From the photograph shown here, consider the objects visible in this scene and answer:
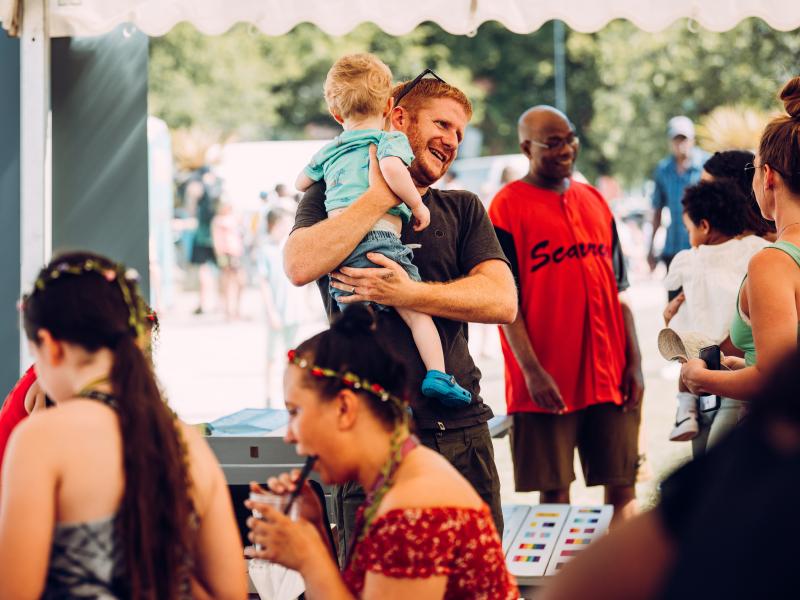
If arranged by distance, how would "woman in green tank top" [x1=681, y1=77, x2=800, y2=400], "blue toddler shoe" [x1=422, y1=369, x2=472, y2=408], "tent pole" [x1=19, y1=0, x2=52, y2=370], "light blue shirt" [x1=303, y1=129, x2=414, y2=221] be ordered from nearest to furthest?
"woman in green tank top" [x1=681, y1=77, x2=800, y2=400] → "blue toddler shoe" [x1=422, y1=369, x2=472, y2=408] → "light blue shirt" [x1=303, y1=129, x2=414, y2=221] → "tent pole" [x1=19, y1=0, x2=52, y2=370]

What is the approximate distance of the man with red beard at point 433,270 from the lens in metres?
3.01

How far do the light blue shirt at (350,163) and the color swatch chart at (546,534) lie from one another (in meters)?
1.13

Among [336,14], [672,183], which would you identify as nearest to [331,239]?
[336,14]

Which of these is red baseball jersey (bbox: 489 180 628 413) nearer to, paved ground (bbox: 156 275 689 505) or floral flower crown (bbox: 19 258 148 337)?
paved ground (bbox: 156 275 689 505)

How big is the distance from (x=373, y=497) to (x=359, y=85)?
1.48 metres

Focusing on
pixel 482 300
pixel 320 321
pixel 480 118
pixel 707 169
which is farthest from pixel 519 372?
pixel 480 118

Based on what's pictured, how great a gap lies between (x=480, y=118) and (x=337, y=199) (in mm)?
36054

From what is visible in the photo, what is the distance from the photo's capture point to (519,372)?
4.80 metres

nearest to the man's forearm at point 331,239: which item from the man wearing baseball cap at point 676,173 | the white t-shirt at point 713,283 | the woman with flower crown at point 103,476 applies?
the woman with flower crown at point 103,476

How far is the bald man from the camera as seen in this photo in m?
4.75

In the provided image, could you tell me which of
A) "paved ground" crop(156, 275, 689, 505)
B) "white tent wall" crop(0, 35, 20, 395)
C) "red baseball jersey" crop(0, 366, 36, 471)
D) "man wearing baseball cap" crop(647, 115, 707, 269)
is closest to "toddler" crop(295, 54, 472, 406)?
"red baseball jersey" crop(0, 366, 36, 471)

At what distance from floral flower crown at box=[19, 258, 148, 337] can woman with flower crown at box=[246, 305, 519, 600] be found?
1.06ft

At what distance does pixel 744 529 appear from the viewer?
956 millimetres

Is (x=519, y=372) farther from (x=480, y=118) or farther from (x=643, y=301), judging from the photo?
(x=480, y=118)
